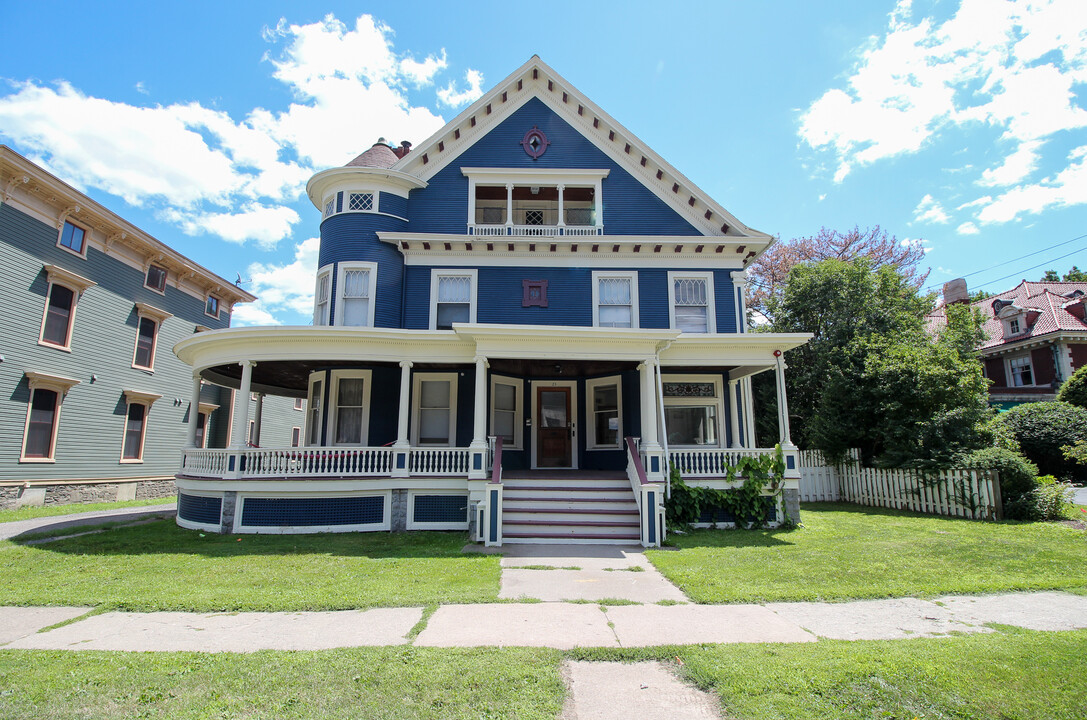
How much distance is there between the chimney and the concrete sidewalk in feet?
119

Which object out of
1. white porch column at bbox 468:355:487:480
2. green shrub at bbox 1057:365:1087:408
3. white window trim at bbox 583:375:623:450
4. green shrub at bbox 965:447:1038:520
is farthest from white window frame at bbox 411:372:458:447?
green shrub at bbox 1057:365:1087:408

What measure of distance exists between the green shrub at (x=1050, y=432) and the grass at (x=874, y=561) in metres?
10.1

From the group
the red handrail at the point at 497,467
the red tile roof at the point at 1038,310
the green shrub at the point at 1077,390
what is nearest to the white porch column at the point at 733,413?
the red handrail at the point at 497,467

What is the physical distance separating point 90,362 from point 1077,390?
36.5 metres

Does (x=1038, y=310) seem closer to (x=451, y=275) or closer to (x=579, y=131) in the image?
(x=579, y=131)

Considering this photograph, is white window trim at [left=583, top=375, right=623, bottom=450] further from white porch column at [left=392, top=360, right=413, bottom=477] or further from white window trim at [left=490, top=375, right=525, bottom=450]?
white porch column at [left=392, top=360, right=413, bottom=477]

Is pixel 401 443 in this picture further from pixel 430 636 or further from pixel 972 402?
pixel 972 402

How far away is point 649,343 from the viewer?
1138 cm

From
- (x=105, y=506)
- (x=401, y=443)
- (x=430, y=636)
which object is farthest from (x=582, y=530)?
(x=105, y=506)

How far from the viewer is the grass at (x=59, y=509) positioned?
13775 mm

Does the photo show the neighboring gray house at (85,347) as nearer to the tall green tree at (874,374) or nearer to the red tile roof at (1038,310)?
the tall green tree at (874,374)

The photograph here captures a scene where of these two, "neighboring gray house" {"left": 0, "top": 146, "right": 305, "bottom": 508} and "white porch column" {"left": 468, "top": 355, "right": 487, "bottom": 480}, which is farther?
"neighboring gray house" {"left": 0, "top": 146, "right": 305, "bottom": 508}

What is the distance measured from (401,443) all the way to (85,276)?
13.7 metres

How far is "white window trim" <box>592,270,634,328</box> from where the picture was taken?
1430 centimetres
